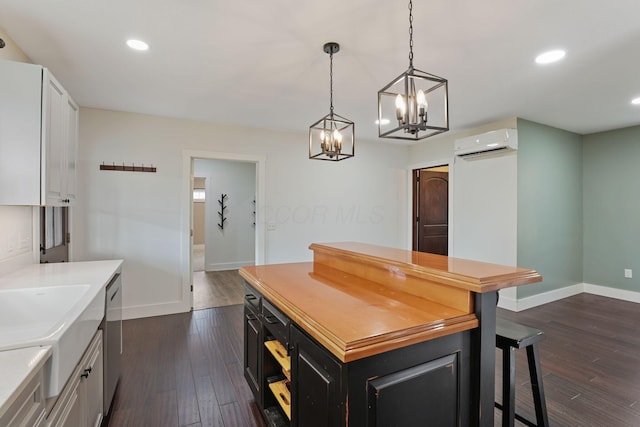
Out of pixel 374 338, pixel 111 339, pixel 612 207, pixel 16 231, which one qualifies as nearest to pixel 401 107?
pixel 374 338

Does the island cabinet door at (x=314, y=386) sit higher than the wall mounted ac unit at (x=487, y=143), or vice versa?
the wall mounted ac unit at (x=487, y=143)

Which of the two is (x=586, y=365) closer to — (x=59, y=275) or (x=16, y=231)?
(x=59, y=275)

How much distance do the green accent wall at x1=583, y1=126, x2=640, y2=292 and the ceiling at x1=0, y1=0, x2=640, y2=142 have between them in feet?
4.41

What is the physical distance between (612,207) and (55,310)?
6.40m

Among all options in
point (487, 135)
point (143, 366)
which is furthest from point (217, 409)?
point (487, 135)

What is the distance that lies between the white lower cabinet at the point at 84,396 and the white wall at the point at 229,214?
16.7ft

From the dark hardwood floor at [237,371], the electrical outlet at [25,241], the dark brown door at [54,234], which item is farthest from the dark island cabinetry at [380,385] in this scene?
the dark brown door at [54,234]

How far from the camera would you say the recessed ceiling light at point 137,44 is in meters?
2.19

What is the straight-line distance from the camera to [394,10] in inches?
72.6

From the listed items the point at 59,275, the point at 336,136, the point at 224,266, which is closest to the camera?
the point at 59,275

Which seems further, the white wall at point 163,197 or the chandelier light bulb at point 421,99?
the white wall at point 163,197

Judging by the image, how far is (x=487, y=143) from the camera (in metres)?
4.03

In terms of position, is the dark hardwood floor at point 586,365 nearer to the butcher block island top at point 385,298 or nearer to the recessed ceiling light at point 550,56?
the butcher block island top at point 385,298

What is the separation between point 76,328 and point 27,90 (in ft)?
4.86
